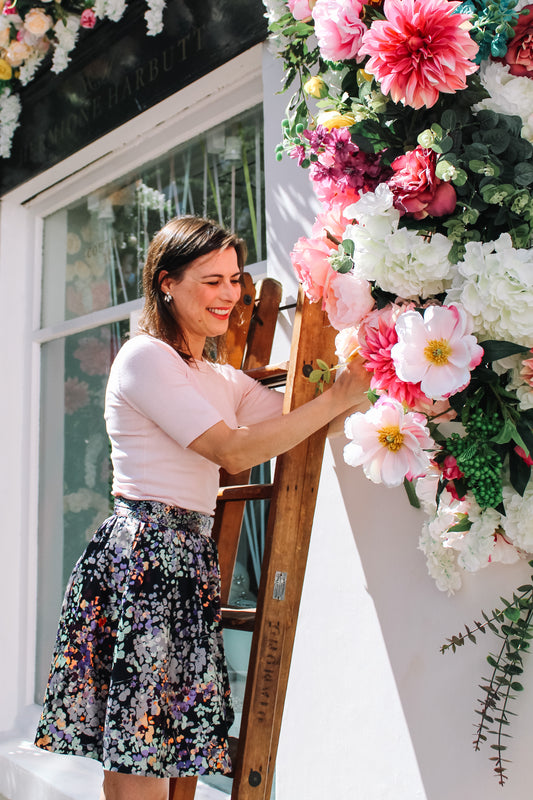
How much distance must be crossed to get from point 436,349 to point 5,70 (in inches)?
122

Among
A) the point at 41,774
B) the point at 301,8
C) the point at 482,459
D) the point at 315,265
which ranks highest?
the point at 301,8

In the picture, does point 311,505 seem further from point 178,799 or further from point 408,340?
point 178,799

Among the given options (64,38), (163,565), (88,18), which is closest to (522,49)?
(163,565)

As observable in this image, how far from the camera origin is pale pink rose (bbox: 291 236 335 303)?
1495 millimetres

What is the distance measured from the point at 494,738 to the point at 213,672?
0.60 m

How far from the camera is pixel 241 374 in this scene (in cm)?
201

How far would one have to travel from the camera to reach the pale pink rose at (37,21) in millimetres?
3314

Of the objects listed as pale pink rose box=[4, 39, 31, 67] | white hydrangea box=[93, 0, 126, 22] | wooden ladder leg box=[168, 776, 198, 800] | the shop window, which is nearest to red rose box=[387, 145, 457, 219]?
wooden ladder leg box=[168, 776, 198, 800]

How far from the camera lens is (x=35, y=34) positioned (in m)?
3.37

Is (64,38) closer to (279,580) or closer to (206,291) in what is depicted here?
(206,291)

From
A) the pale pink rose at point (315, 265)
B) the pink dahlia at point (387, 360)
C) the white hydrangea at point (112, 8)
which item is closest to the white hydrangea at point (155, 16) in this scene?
the white hydrangea at point (112, 8)

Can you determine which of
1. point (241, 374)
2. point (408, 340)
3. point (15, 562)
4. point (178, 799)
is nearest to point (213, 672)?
point (178, 799)

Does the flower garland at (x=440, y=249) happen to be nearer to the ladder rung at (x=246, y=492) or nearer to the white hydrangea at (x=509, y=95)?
the white hydrangea at (x=509, y=95)

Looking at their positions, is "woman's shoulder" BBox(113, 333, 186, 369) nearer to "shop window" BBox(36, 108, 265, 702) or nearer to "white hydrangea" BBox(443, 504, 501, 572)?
"white hydrangea" BBox(443, 504, 501, 572)
